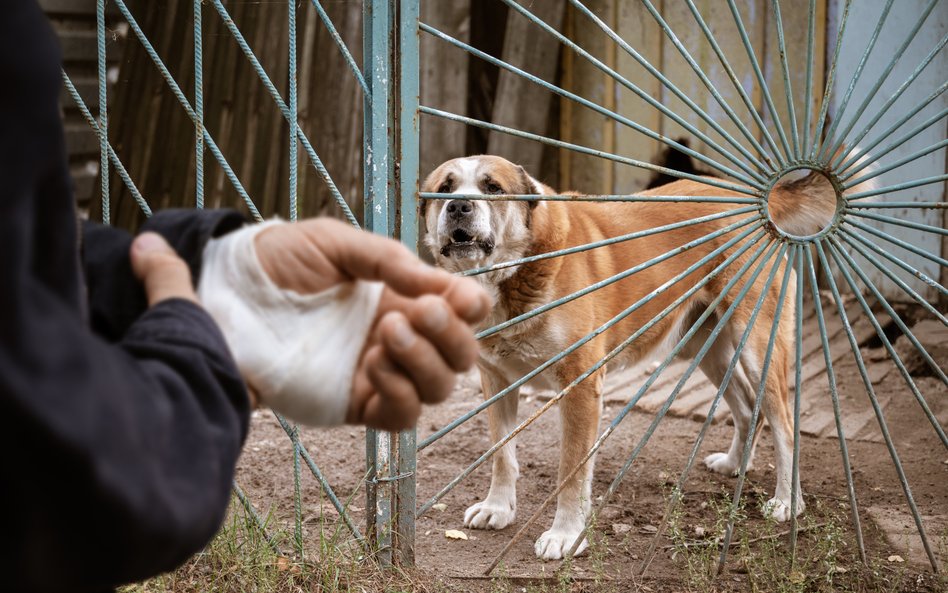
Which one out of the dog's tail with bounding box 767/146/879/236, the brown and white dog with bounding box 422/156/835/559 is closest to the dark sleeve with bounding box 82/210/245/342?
the brown and white dog with bounding box 422/156/835/559

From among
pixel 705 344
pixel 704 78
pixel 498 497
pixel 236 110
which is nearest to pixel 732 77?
pixel 704 78

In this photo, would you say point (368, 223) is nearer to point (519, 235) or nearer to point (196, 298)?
point (519, 235)

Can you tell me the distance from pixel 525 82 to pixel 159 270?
5.48 metres

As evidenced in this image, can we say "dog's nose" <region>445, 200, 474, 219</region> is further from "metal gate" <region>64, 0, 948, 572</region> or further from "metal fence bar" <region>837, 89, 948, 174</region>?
"metal fence bar" <region>837, 89, 948, 174</region>

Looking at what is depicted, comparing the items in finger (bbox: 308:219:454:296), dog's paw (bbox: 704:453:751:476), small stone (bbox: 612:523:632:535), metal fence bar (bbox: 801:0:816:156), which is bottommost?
dog's paw (bbox: 704:453:751:476)

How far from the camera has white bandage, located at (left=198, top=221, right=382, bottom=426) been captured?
916mm

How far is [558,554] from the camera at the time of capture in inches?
128

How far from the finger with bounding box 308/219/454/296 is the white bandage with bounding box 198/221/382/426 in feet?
0.13

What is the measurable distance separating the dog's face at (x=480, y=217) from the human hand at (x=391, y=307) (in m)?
2.59

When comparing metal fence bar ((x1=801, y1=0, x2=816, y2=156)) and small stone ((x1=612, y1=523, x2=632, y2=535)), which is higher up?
metal fence bar ((x1=801, y1=0, x2=816, y2=156))

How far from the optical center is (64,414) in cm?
60

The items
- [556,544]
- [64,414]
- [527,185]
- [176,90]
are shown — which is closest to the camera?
[64,414]

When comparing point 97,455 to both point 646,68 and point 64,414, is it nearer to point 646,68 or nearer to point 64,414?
point 64,414

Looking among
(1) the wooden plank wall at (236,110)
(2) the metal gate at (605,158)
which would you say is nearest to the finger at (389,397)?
(2) the metal gate at (605,158)
